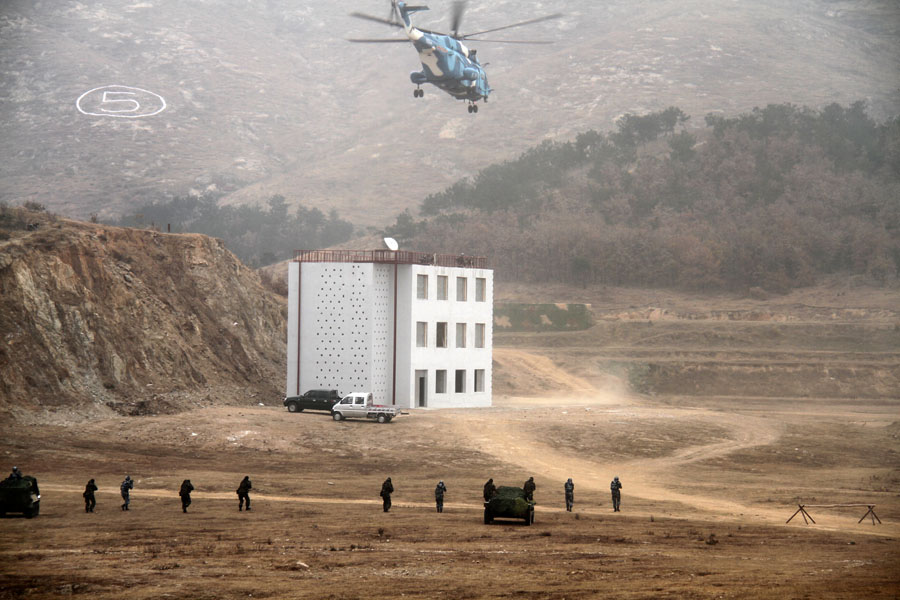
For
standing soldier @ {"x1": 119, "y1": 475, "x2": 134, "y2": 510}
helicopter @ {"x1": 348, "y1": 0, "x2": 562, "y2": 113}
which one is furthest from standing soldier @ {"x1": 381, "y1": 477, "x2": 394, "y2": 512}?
helicopter @ {"x1": 348, "y1": 0, "x2": 562, "y2": 113}

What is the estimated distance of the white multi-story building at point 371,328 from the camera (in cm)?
5591

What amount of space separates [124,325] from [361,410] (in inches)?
517

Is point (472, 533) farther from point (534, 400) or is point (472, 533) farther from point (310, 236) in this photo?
point (310, 236)

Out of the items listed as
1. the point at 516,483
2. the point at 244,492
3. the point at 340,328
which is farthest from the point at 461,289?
the point at 244,492

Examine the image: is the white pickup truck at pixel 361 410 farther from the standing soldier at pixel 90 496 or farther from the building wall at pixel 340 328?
the standing soldier at pixel 90 496

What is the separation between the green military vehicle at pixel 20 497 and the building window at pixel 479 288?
3477cm

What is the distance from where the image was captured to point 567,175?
148 meters

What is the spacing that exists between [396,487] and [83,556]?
15.1 metres

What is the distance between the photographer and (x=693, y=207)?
12938 centimetres

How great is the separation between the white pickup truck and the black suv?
1.98 m

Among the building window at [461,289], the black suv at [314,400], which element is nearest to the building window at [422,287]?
the building window at [461,289]

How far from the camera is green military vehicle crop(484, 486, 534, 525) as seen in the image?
1216 inches

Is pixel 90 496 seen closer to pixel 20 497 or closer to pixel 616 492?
pixel 20 497

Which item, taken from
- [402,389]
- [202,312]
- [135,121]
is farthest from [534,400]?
[135,121]
